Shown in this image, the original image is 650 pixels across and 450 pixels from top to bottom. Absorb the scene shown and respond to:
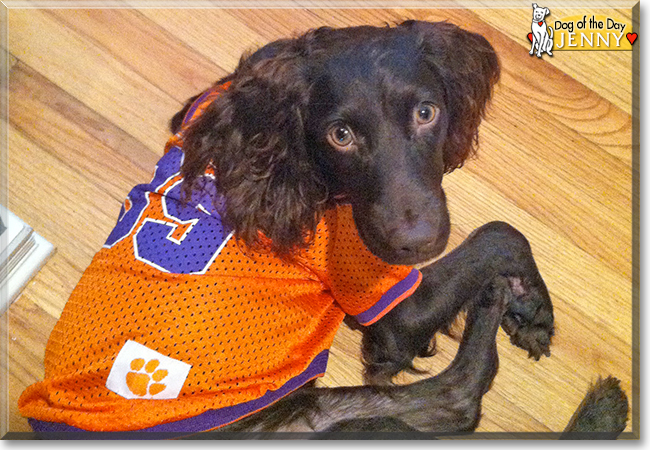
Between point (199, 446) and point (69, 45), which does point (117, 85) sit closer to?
point (69, 45)

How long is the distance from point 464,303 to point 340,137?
83cm

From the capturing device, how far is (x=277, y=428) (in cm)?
167

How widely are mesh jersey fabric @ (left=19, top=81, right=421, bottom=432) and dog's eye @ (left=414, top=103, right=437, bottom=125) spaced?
1.10ft

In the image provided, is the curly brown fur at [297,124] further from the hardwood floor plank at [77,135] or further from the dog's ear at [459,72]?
the hardwood floor plank at [77,135]

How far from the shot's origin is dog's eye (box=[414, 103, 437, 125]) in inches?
53.8

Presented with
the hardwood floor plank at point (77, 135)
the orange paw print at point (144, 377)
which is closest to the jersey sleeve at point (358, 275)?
the orange paw print at point (144, 377)

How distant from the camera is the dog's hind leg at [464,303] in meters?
1.83

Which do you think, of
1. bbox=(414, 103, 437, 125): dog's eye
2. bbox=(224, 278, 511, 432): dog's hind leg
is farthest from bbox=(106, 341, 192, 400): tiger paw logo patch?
bbox=(414, 103, 437, 125): dog's eye

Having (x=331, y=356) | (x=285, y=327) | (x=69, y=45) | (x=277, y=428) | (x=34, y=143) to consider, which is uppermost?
(x=69, y=45)

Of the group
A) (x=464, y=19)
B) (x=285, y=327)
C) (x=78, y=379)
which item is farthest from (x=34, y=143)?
(x=464, y=19)

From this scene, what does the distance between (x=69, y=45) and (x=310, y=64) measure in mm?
1310

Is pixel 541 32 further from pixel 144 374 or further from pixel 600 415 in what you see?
pixel 144 374

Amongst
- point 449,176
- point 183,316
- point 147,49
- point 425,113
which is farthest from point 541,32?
point 183,316

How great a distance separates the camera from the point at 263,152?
4.72 feet
